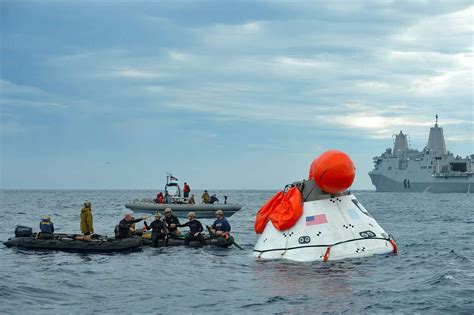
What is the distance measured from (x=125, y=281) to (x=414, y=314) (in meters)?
7.43

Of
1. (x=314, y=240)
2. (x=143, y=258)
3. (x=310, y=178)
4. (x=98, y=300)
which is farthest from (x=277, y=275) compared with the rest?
(x=143, y=258)

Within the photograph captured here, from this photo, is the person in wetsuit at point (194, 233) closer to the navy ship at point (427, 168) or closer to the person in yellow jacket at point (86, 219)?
the person in yellow jacket at point (86, 219)

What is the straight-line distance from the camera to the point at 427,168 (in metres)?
113

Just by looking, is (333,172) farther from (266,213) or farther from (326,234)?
(266,213)

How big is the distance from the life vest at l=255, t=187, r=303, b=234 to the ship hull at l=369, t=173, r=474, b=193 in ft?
327

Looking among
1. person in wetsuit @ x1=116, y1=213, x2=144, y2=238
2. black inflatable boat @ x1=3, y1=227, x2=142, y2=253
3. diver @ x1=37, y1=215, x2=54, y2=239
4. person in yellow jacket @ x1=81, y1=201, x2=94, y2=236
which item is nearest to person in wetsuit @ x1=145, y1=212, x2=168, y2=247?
black inflatable boat @ x1=3, y1=227, x2=142, y2=253

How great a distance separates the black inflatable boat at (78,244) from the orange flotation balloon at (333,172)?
24.7 feet

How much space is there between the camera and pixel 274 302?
504 inches

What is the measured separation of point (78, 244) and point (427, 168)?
326 ft

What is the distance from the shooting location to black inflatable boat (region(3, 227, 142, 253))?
21438mm

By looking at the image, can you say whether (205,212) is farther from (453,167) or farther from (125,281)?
(453,167)

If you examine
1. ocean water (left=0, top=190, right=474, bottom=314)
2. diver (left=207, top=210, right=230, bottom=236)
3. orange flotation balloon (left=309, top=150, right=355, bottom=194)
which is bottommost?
ocean water (left=0, top=190, right=474, bottom=314)

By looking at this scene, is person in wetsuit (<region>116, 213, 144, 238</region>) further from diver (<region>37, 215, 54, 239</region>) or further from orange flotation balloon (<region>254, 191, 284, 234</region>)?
orange flotation balloon (<region>254, 191, 284, 234</region>)

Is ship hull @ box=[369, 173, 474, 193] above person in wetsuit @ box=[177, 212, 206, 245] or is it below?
above
